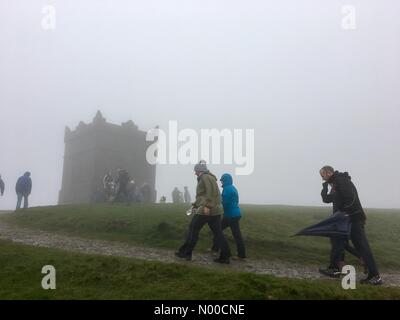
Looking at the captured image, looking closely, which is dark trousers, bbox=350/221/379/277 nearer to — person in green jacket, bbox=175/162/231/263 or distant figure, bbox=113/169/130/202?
person in green jacket, bbox=175/162/231/263

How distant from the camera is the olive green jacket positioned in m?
9.42

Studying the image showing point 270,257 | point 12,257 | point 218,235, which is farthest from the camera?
point 270,257

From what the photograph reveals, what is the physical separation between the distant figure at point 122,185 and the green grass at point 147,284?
15.3 meters

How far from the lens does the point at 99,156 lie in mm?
Answer: 44156

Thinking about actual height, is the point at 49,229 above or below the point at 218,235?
below

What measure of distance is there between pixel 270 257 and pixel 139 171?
1423 inches

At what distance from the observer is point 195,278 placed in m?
7.21

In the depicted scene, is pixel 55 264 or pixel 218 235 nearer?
pixel 55 264

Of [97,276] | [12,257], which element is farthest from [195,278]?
[12,257]

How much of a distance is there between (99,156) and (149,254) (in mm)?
34964

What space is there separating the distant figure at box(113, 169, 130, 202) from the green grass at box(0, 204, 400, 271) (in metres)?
4.39

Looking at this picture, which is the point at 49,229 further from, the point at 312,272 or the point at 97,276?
the point at 312,272

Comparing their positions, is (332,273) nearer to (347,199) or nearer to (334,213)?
(334,213)
